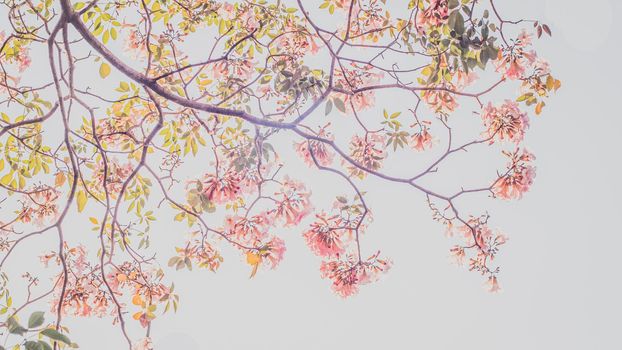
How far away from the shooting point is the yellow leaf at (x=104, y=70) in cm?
255

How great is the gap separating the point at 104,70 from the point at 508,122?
7.34 feet

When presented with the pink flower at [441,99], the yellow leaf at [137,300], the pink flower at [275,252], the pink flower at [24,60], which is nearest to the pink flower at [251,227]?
the pink flower at [275,252]

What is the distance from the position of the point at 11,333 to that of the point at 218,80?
222cm

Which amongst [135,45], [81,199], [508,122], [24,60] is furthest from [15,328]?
[24,60]

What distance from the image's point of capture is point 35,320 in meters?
1.23

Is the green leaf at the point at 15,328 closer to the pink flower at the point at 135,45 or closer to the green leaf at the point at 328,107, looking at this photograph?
the green leaf at the point at 328,107

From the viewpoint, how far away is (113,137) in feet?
10.9

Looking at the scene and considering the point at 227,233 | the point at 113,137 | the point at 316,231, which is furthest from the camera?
the point at 113,137

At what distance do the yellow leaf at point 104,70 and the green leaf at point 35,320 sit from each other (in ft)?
5.49

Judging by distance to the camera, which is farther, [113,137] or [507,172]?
[113,137]

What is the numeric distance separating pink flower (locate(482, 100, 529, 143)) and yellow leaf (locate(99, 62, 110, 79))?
2.13m

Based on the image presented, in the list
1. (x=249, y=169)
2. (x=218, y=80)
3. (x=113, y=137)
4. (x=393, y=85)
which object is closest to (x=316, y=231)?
(x=249, y=169)

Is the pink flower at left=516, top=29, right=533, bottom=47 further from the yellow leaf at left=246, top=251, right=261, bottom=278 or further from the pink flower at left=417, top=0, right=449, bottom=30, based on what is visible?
the yellow leaf at left=246, top=251, right=261, bottom=278

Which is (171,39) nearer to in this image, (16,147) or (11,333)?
(16,147)
